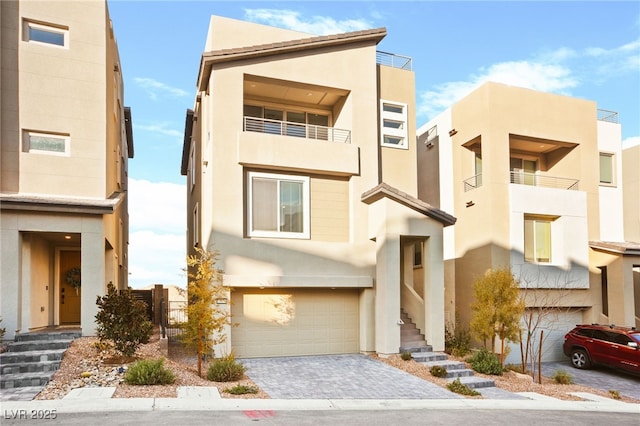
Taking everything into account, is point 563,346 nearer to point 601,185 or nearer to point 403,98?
point 601,185

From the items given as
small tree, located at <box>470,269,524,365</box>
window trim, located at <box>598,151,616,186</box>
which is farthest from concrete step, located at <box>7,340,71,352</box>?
window trim, located at <box>598,151,616,186</box>

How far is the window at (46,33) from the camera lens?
48.6 feet

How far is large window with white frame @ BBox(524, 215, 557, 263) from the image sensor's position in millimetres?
20031

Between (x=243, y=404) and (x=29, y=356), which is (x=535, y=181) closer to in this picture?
(x=243, y=404)

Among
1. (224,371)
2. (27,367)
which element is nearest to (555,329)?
(224,371)

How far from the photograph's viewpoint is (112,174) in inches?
683

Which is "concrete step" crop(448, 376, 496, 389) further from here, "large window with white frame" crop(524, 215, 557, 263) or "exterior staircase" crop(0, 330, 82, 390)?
"exterior staircase" crop(0, 330, 82, 390)

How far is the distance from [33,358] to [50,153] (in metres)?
6.16

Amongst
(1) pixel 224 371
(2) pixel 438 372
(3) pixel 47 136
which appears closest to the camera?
(1) pixel 224 371

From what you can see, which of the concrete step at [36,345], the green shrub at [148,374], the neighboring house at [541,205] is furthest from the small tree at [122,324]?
the neighboring house at [541,205]

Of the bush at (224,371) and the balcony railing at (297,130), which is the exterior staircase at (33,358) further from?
the balcony railing at (297,130)

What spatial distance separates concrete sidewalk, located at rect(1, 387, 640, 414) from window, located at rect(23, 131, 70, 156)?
7.75 metres

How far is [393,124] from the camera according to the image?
18906mm

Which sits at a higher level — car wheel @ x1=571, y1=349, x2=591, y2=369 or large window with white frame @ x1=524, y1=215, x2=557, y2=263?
large window with white frame @ x1=524, y1=215, x2=557, y2=263
